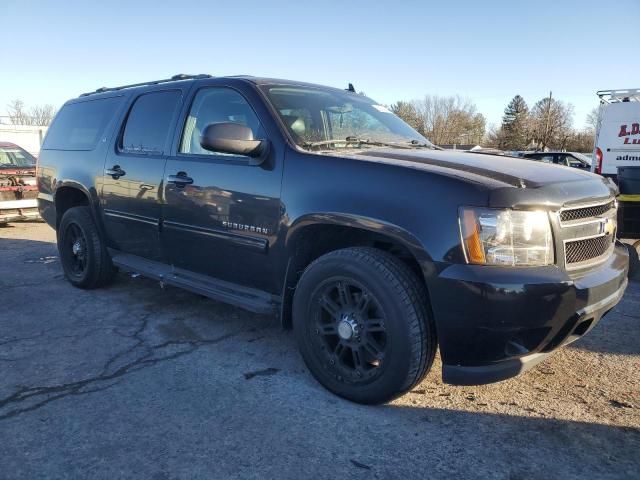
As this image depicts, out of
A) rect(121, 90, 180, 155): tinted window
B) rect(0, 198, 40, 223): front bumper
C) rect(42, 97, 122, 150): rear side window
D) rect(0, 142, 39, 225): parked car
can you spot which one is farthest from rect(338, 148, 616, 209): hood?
rect(0, 198, 40, 223): front bumper

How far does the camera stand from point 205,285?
3.81 metres

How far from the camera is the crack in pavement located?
2951 mm

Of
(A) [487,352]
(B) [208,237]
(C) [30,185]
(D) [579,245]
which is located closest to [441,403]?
(A) [487,352]

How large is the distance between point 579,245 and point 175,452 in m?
2.31

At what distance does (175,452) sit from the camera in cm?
246

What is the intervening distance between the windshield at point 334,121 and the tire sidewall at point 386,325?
88 cm

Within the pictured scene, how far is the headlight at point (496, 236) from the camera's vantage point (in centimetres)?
246

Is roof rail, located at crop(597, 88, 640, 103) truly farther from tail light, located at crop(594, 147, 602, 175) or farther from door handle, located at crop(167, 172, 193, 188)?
door handle, located at crop(167, 172, 193, 188)

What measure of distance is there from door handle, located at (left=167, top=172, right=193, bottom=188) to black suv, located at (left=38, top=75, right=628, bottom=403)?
0.04 ft

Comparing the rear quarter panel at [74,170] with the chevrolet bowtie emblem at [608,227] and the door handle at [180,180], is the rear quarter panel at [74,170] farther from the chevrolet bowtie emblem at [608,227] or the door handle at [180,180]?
the chevrolet bowtie emblem at [608,227]

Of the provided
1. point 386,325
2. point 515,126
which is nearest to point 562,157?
point 386,325

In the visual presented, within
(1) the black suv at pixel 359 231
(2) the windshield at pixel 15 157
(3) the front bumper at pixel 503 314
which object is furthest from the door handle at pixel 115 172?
(2) the windshield at pixel 15 157

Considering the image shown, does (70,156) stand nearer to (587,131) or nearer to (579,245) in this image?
(579,245)

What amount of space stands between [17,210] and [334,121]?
8.08 meters
